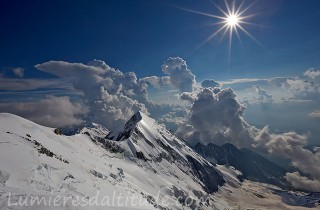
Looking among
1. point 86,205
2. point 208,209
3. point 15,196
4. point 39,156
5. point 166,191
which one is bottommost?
point 15,196

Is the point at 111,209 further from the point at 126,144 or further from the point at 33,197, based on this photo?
the point at 126,144

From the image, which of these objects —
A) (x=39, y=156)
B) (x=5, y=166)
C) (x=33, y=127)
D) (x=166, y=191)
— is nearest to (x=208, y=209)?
(x=166, y=191)

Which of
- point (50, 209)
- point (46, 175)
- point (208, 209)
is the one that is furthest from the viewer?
point (208, 209)

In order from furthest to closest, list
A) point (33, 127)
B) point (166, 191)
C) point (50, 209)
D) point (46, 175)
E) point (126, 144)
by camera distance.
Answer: point (126, 144)
point (166, 191)
point (33, 127)
point (46, 175)
point (50, 209)

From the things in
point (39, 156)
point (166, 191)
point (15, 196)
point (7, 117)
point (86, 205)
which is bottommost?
point (15, 196)

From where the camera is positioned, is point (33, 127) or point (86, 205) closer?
point (86, 205)

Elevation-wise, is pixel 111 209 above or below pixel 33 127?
below

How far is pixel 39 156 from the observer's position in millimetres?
51906

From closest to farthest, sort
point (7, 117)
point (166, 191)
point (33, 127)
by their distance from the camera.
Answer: point (7, 117)
point (33, 127)
point (166, 191)

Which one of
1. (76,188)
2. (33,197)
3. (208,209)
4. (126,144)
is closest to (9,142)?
(76,188)

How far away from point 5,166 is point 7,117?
4442 cm

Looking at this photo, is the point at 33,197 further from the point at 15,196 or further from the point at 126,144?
the point at 126,144

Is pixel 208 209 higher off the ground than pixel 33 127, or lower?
higher

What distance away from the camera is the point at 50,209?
29.7 metres
